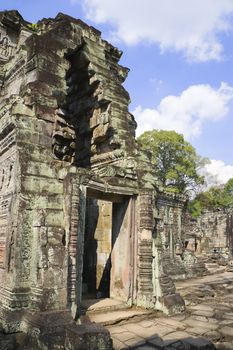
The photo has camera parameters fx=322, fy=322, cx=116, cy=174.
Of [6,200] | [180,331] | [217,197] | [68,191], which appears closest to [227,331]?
[180,331]

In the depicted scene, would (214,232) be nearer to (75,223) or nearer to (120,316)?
(120,316)

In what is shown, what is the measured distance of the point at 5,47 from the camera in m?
9.38

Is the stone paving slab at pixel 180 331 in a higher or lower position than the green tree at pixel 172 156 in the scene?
lower

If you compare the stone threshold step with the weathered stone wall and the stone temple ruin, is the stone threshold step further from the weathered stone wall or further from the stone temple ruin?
the weathered stone wall

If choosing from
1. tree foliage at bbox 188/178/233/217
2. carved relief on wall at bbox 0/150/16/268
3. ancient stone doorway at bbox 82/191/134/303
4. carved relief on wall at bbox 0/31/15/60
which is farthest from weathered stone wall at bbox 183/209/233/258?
carved relief on wall at bbox 0/150/16/268

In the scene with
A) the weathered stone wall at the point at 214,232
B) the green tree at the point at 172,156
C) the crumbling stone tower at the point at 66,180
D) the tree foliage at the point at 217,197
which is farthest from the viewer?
the tree foliage at the point at 217,197

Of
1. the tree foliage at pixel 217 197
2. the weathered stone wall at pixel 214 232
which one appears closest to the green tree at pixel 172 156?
the weathered stone wall at pixel 214 232

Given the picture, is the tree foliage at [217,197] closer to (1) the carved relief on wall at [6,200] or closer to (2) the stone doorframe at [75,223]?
(2) the stone doorframe at [75,223]

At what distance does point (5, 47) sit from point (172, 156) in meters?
25.1

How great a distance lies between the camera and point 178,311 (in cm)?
668

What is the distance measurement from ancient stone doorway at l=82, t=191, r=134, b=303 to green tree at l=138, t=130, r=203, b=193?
2362 centimetres

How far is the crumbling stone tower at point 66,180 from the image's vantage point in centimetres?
529

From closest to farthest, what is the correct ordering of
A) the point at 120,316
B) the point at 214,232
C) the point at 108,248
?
the point at 120,316, the point at 108,248, the point at 214,232

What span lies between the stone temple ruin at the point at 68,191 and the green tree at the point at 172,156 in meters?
23.3
